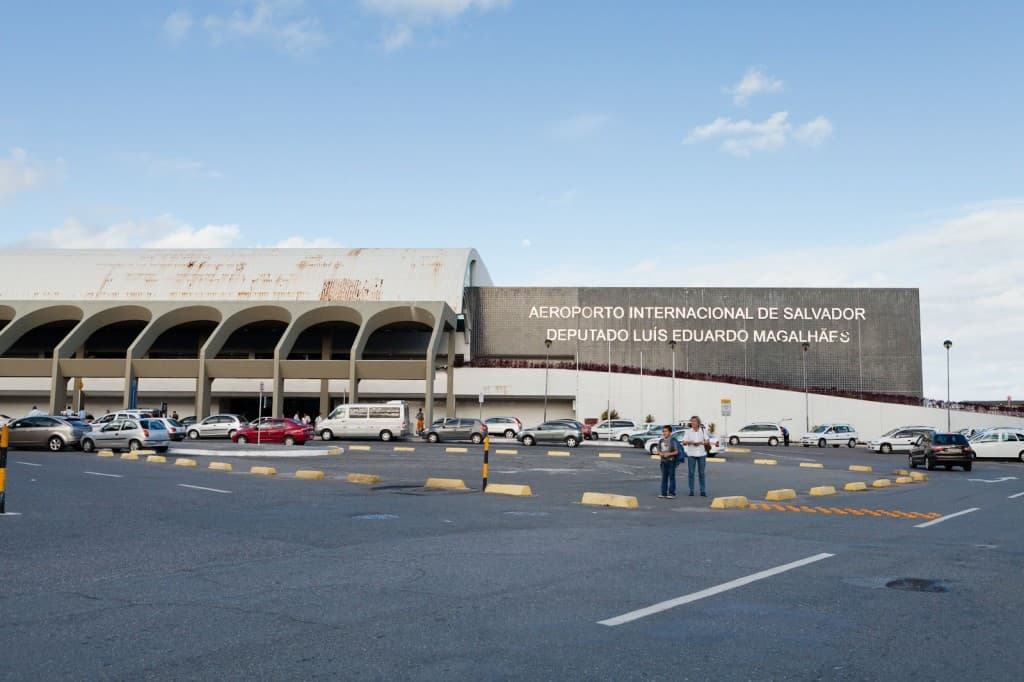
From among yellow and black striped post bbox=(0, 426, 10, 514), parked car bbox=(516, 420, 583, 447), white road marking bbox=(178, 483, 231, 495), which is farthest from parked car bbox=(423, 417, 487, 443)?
yellow and black striped post bbox=(0, 426, 10, 514)

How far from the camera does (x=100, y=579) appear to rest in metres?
7.68

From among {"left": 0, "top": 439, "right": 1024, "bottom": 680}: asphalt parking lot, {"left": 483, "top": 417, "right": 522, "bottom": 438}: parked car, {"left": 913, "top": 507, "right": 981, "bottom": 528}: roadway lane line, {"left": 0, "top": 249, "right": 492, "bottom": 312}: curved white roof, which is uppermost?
{"left": 0, "top": 249, "right": 492, "bottom": 312}: curved white roof

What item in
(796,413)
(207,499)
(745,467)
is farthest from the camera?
(796,413)

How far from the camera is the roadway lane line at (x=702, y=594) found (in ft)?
20.8

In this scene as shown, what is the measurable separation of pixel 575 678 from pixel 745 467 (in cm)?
2585

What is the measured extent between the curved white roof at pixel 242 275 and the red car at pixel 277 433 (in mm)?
19507

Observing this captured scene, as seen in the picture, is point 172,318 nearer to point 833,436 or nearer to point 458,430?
point 458,430

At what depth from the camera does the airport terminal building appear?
57.4 metres

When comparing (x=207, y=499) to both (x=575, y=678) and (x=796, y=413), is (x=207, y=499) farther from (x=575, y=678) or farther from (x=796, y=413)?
(x=796, y=413)

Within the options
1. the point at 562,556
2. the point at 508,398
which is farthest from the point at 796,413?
the point at 562,556

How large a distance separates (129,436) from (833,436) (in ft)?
128

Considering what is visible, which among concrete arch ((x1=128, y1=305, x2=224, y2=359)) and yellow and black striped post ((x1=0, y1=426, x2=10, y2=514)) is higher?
concrete arch ((x1=128, y1=305, x2=224, y2=359))

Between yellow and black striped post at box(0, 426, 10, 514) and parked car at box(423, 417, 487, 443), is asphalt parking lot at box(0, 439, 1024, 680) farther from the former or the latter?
parked car at box(423, 417, 487, 443)

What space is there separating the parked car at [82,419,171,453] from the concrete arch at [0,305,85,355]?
89.2 feet
